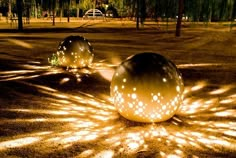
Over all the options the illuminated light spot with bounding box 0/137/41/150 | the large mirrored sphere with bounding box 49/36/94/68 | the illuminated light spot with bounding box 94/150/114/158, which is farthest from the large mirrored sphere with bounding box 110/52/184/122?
the large mirrored sphere with bounding box 49/36/94/68

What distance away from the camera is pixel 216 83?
9.34 meters

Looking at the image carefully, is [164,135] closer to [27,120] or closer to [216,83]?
[27,120]

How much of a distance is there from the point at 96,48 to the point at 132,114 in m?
11.2

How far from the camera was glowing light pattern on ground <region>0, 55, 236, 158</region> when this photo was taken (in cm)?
485

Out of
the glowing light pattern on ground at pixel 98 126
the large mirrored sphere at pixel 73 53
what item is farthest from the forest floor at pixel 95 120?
the large mirrored sphere at pixel 73 53

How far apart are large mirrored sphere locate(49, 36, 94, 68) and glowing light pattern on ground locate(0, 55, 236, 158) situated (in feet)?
6.56

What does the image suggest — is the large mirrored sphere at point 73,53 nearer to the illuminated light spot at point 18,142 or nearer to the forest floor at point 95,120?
the forest floor at point 95,120

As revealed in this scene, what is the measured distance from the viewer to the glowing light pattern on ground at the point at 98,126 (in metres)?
4.85


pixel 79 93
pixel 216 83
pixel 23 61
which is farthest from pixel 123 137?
pixel 23 61

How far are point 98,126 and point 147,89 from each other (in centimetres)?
117

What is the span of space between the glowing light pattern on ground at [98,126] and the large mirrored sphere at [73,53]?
200cm

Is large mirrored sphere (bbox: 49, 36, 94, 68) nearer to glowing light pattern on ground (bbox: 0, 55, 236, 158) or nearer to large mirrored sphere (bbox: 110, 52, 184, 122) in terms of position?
glowing light pattern on ground (bbox: 0, 55, 236, 158)

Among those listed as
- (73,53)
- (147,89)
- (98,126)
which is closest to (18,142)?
(98,126)

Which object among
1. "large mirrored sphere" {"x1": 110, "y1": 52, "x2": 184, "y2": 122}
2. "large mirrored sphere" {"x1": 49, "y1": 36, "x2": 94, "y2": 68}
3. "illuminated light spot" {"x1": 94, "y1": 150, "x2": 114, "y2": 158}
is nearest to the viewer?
"illuminated light spot" {"x1": 94, "y1": 150, "x2": 114, "y2": 158}
